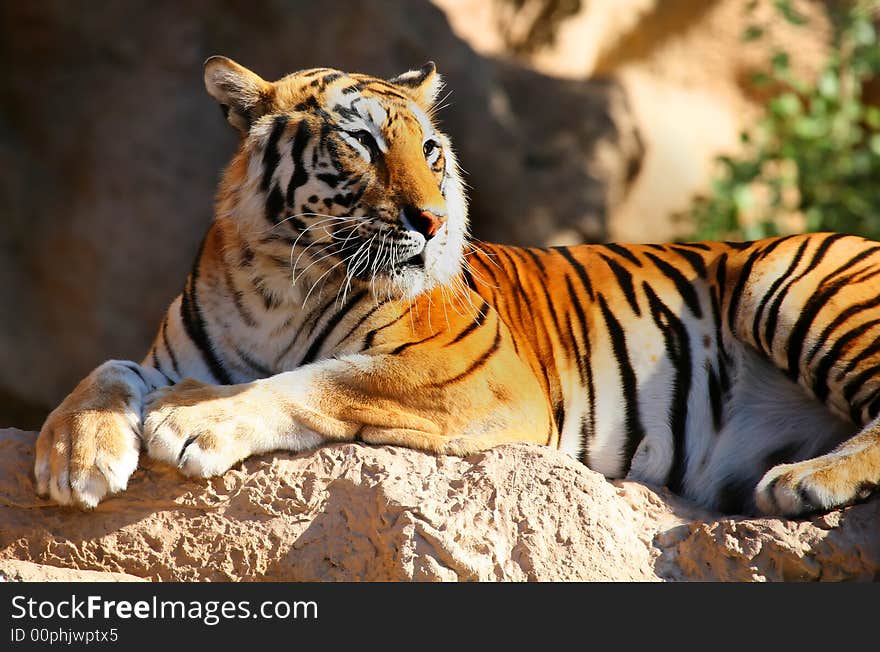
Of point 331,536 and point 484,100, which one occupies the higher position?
point 484,100

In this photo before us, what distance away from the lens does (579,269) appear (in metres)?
3.84

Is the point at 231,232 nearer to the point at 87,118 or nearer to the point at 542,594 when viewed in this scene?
the point at 542,594

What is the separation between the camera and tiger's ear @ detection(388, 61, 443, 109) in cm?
350

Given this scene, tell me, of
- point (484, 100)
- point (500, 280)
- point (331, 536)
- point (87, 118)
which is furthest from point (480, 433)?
point (87, 118)

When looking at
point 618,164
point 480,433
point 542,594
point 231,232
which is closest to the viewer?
point 542,594

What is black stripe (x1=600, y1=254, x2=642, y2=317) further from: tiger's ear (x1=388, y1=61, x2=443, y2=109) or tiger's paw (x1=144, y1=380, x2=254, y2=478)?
tiger's paw (x1=144, y1=380, x2=254, y2=478)

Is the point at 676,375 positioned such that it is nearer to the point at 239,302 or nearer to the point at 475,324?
the point at 475,324

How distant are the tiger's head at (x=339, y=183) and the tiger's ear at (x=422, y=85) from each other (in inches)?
6.8

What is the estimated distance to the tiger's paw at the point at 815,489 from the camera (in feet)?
9.41

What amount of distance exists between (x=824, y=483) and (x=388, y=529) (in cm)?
112

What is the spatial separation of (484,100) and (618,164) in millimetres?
986

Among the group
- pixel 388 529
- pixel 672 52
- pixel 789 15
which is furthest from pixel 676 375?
pixel 672 52

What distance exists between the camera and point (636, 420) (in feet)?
11.5

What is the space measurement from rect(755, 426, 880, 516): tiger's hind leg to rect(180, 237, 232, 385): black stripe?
1.52 meters
